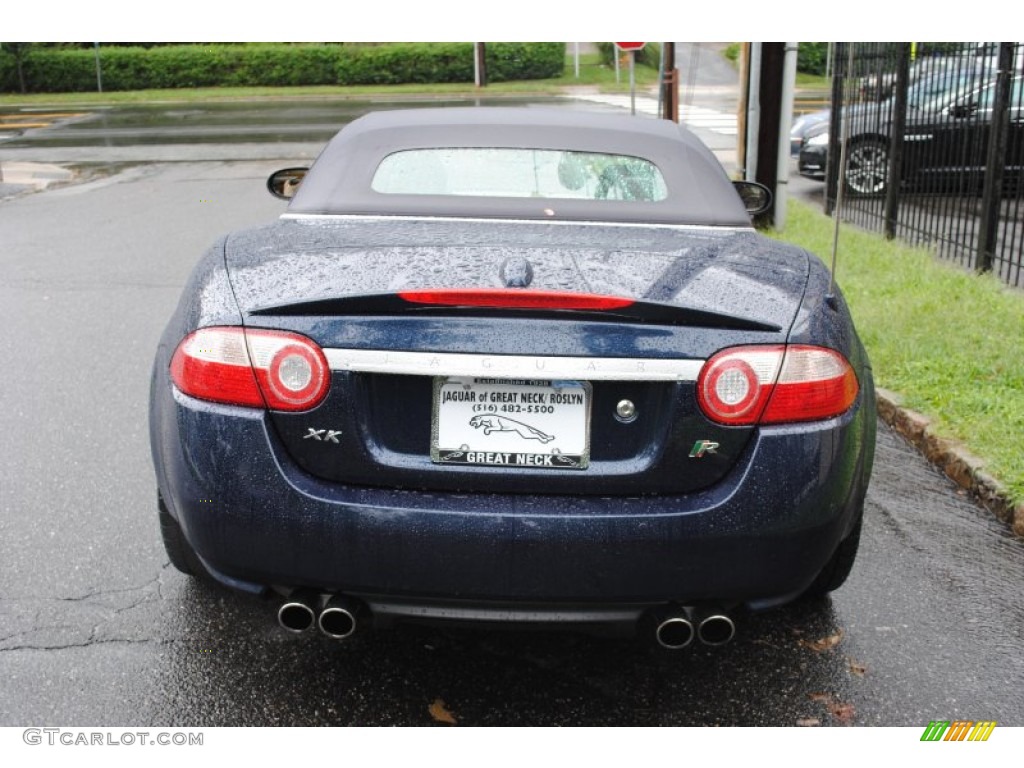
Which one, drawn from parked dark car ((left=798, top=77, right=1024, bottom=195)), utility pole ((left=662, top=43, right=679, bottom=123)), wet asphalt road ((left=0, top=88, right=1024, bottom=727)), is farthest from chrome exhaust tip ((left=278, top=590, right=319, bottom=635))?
utility pole ((left=662, top=43, right=679, bottom=123))

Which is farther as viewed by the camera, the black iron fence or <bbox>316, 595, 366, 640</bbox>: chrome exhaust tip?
the black iron fence

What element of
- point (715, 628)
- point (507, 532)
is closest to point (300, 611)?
point (507, 532)

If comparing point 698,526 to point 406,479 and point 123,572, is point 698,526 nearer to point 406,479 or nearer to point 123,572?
point 406,479

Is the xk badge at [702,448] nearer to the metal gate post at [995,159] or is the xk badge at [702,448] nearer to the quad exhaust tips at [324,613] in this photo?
the quad exhaust tips at [324,613]

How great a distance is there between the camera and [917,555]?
4.11 m

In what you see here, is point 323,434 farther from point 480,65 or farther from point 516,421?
point 480,65

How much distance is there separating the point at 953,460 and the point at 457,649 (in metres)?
2.61

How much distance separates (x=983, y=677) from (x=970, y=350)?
3.48 metres

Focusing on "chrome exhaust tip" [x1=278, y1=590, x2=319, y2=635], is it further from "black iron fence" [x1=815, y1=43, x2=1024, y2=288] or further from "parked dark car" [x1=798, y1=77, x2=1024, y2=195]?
"black iron fence" [x1=815, y1=43, x2=1024, y2=288]

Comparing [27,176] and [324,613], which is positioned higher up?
[324,613]

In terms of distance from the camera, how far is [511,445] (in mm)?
2623

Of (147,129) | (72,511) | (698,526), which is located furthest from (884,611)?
(147,129)

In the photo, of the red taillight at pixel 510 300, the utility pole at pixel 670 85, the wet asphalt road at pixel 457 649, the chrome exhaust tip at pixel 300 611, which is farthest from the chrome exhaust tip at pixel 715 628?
the utility pole at pixel 670 85

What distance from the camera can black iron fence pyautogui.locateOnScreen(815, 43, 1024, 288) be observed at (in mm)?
8891
